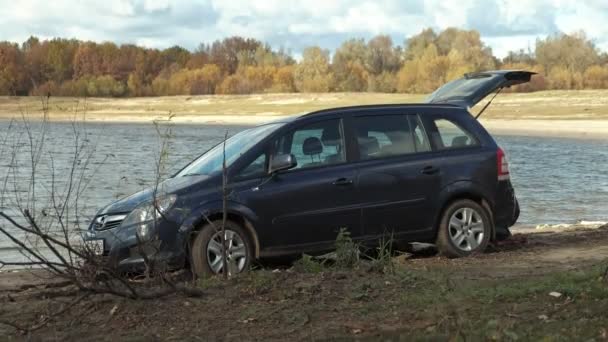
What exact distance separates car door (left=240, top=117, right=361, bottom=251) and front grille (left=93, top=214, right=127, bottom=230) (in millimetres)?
1157

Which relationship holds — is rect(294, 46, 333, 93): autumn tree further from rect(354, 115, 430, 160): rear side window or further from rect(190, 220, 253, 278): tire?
rect(190, 220, 253, 278): tire

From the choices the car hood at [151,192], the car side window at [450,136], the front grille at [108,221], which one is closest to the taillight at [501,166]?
the car side window at [450,136]

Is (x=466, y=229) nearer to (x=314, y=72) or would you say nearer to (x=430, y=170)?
(x=430, y=170)

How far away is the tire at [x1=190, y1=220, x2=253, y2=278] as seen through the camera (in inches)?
308

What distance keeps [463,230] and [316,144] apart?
1.81 meters

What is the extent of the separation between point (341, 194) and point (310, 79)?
98.6 m

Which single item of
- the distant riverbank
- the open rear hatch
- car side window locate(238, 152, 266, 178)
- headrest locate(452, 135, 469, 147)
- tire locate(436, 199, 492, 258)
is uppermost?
the open rear hatch

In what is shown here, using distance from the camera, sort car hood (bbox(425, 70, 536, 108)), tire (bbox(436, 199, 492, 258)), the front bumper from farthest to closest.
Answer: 1. car hood (bbox(425, 70, 536, 108))
2. tire (bbox(436, 199, 492, 258))
3. the front bumper

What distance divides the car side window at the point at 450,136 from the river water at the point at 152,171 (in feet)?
9.11

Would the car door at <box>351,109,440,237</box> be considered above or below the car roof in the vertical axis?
below

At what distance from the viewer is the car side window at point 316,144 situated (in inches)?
334

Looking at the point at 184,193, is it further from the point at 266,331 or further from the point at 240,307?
the point at 266,331

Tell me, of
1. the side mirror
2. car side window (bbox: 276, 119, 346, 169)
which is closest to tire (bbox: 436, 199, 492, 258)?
car side window (bbox: 276, 119, 346, 169)

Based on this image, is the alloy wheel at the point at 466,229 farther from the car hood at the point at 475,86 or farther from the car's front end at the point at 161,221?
the car's front end at the point at 161,221
